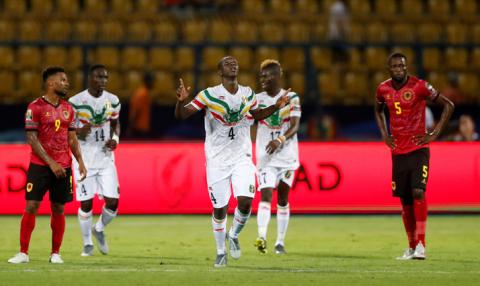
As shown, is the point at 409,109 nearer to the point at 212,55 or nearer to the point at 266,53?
the point at 266,53

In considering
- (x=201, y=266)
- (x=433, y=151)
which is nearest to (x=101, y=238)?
(x=201, y=266)

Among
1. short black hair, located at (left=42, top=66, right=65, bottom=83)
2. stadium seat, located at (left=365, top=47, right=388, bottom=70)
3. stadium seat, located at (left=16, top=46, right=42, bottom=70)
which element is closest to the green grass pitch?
short black hair, located at (left=42, top=66, right=65, bottom=83)

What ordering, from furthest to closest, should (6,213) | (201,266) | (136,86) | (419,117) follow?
(136,86) < (6,213) < (419,117) < (201,266)

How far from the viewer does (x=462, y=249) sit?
1350cm

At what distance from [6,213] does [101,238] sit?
524cm

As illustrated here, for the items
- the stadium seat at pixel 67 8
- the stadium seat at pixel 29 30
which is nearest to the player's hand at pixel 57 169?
the stadium seat at pixel 29 30

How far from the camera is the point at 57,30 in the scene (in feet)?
81.9

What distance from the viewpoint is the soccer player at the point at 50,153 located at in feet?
38.2

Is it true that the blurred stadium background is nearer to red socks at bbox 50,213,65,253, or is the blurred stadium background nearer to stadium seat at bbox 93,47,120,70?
stadium seat at bbox 93,47,120,70

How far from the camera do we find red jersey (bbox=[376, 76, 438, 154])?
1259 cm

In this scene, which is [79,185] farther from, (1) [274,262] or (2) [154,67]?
(2) [154,67]

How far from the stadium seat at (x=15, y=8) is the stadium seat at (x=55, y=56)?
2.10 metres

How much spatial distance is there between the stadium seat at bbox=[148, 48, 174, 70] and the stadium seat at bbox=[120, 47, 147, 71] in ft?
0.67

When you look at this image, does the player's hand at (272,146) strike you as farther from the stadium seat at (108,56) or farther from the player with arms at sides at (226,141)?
the stadium seat at (108,56)
